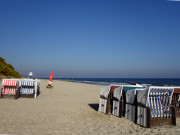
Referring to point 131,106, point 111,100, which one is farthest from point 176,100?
point 111,100

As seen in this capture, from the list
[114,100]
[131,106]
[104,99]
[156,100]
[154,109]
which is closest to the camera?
[154,109]

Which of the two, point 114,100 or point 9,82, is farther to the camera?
point 9,82

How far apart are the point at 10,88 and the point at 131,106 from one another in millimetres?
8612

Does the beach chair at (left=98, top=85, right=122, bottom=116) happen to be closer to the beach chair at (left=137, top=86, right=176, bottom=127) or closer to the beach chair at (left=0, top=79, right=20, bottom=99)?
the beach chair at (left=137, top=86, right=176, bottom=127)

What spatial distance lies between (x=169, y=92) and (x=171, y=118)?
3.73ft

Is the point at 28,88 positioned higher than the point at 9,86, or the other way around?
the point at 9,86

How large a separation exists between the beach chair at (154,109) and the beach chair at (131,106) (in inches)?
12.1

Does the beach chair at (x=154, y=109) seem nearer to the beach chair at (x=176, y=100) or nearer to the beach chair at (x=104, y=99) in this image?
the beach chair at (x=176, y=100)

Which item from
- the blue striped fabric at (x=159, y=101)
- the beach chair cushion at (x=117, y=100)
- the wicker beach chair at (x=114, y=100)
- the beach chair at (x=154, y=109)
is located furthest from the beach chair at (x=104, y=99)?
the blue striped fabric at (x=159, y=101)

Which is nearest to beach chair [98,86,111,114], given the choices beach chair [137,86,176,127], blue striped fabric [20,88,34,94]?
beach chair [137,86,176,127]

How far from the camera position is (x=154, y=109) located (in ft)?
20.2

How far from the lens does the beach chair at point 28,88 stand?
1194 cm

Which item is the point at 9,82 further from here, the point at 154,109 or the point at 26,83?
the point at 154,109

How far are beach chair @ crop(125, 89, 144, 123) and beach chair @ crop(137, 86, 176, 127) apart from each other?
31cm
